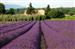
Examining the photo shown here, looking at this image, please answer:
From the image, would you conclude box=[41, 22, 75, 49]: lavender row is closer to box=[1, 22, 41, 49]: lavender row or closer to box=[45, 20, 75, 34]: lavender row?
box=[1, 22, 41, 49]: lavender row

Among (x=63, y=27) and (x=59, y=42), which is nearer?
(x=59, y=42)

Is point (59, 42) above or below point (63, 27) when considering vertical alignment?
above

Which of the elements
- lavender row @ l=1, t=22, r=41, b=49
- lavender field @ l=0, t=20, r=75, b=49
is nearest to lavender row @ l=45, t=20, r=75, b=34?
lavender field @ l=0, t=20, r=75, b=49

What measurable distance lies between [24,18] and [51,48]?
46.6 m

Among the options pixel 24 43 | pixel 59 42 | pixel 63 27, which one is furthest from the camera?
pixel 63 27

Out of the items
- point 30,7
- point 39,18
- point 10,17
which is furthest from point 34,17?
point 30,7

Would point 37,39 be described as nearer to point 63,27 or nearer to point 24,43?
point 24,43

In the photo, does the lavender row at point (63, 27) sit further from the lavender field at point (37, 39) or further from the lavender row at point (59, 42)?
the lavender row at point (59, 42)

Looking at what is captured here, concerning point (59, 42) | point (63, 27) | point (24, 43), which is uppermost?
point (24, 43)

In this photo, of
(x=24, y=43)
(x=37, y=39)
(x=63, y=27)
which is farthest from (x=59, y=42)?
(x=63, y=27)

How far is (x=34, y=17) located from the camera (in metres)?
55.7

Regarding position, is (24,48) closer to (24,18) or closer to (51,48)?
(51,48)

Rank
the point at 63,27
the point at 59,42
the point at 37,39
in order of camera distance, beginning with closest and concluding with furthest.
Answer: the point at 59,42 < the point at 37,39 < the point at 63,27

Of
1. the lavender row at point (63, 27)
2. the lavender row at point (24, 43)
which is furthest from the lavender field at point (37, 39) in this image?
the lavender row at point (63, 27)
